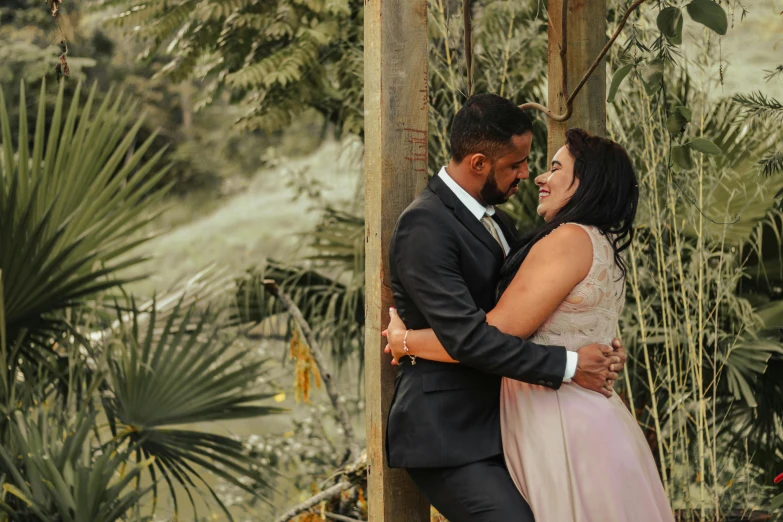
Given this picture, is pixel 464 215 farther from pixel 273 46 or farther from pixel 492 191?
pixel 273 46

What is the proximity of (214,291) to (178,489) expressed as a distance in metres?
5.94

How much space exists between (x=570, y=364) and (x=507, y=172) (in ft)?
1.52

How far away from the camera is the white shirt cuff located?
2.23m

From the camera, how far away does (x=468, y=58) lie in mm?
2934

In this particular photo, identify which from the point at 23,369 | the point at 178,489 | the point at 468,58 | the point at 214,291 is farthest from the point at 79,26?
the point at 468,58

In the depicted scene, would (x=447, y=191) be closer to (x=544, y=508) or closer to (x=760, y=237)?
(x=544, y=508)

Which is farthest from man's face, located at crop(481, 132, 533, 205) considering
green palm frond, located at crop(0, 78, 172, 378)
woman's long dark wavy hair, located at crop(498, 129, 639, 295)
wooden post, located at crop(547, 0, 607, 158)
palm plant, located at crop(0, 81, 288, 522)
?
green palm frond, located at crop(0, 78, 172, 378)

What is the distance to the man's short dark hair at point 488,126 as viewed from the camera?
7.54 ft

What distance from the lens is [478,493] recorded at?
223 cm

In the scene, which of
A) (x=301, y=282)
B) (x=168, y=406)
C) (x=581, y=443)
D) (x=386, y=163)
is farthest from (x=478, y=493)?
(x=301, y=282)

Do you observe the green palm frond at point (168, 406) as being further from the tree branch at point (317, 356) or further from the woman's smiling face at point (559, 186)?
the woman's smiling face at point (559, 186)

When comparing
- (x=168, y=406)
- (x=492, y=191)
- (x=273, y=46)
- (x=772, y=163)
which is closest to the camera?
(x=492, y=191)

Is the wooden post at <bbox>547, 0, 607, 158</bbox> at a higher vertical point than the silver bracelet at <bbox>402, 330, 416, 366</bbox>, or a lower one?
higher

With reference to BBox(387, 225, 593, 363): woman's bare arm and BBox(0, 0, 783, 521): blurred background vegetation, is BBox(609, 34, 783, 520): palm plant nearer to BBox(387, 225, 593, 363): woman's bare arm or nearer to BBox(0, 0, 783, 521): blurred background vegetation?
BBox(0, 0, 783, 521): blurred background vegetation
